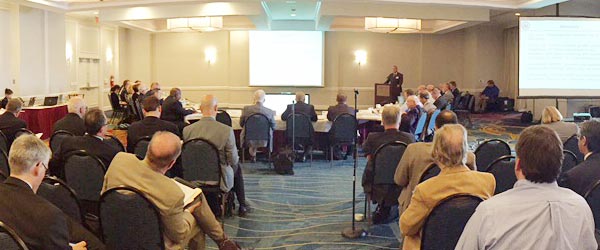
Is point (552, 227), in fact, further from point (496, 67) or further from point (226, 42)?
point (496, 67)

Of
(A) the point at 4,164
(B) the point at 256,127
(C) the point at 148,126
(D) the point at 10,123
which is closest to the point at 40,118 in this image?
(D) the point at 10,123

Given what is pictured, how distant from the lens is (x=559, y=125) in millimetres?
5961

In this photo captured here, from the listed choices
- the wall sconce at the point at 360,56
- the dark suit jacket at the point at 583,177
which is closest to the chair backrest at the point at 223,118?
the dark suit jacket at the point at 583,177

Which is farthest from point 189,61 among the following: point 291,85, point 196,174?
point 196,174

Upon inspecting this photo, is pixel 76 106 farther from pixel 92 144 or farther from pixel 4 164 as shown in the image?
pixel 92 144

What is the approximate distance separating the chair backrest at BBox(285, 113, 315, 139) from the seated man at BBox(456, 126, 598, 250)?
22.0 ft

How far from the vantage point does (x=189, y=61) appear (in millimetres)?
19375

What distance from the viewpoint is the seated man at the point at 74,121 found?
6031 millimetres

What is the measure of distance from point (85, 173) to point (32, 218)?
1.81 m

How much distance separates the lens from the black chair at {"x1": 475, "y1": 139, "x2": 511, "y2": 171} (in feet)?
16.7

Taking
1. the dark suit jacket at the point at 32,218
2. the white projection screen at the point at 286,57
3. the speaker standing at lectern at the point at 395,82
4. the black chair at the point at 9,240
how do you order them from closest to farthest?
the black chair at the point at 9,240, the dark suit jacket at the point at 32,218, the speaker standing at lectern at the point at 395,82, the white projection screen at the point at 286,57

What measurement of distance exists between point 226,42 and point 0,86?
7.98 m

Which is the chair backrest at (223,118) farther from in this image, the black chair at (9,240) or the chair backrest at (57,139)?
the black chair at (9,240)

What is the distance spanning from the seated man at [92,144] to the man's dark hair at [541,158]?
3266 mm
